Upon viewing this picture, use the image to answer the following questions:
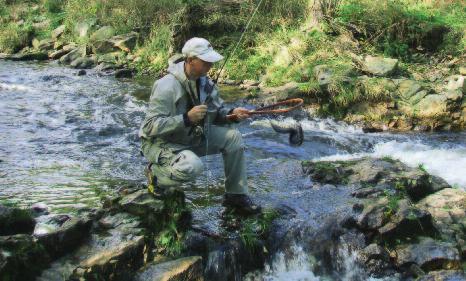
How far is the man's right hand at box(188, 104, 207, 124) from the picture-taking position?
4.65m

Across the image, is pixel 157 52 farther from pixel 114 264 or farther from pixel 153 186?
pixel 114 264

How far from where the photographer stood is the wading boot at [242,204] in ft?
17.8

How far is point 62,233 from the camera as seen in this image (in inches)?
179

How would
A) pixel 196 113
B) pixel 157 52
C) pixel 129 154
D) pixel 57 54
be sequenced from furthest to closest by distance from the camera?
pixel 57 54, pixel 157 52, pixel 129 154, pixel 196 113

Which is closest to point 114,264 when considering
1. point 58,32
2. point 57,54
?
point 57,54

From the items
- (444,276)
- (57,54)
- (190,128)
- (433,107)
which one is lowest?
(57,54)

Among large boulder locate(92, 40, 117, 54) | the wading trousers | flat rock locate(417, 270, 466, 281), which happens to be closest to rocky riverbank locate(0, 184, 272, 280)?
the wading trousers

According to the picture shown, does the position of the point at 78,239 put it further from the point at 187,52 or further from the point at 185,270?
the point at 187,52

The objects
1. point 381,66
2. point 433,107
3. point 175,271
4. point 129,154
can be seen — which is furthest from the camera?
point 381,66

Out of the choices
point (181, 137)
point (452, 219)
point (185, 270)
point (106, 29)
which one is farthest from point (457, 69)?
point (106, 29)

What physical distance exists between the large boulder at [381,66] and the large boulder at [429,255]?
7.44 metres

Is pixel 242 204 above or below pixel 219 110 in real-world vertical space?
below

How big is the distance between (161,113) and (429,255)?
3002 mm

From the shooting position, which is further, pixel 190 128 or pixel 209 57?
pixel 190 128
